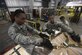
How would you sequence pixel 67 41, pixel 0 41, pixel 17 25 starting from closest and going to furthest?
pixel 17 25
pixel 67 41
pixel 0 41

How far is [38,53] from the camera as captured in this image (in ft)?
5.61

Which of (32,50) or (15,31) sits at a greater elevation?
(15,31)

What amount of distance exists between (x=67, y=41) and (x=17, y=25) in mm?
894

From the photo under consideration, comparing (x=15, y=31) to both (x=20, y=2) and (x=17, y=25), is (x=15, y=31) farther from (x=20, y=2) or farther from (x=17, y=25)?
(x=20, y=2)

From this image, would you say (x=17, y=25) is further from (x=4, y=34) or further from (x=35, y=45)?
(x=4, y=34)

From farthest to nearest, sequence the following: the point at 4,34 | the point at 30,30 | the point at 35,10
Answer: the point at 35,10
the point at 4,34
the point at 30,30

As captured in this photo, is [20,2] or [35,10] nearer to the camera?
[20,2]

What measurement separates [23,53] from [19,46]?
0.13m

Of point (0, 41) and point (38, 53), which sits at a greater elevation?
point (38, 53)

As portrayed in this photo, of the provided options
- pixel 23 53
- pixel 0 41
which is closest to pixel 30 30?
pixel 23 53

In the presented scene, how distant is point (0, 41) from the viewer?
14.5ft

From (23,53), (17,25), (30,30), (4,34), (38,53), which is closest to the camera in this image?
(23,53)

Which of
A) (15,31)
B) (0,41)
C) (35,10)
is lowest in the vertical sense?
(0,41)

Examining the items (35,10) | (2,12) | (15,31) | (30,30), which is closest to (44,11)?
(35,10)
